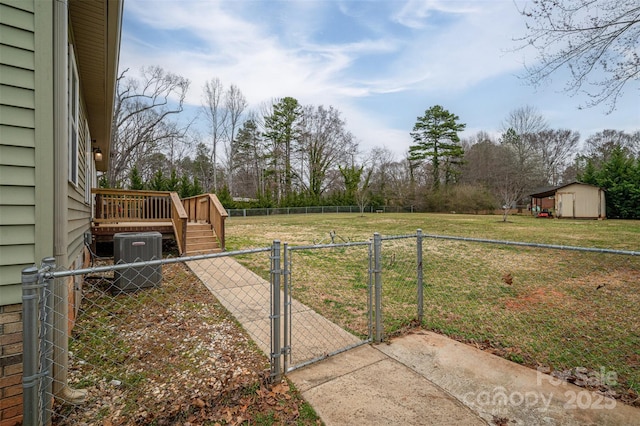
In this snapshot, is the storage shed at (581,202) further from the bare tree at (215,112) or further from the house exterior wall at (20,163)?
the bare tree at (215,112)

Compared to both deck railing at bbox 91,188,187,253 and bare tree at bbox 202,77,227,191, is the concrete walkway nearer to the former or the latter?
deck railing at bbox 91,188,187,253

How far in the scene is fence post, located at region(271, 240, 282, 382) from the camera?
7.72 ft

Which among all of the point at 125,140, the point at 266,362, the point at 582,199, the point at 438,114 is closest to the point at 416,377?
the point at 266,362

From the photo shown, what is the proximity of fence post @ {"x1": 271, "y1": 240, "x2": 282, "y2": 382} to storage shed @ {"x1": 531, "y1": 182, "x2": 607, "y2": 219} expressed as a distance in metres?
27.2

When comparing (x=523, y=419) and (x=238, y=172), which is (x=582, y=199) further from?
(x=238, y=172)

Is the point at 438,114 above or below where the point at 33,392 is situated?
above

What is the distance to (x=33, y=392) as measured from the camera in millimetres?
1500

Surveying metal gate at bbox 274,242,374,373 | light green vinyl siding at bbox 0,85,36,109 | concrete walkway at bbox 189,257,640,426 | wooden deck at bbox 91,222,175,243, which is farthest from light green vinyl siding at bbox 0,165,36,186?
wooden deck at bbox 91,222,175,243

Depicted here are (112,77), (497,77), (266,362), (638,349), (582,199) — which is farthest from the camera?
(582,199)

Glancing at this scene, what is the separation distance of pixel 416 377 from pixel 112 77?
6.09 metres

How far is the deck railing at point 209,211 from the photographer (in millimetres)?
7965

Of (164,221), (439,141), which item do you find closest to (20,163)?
(164,221)

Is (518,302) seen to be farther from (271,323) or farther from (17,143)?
(17,143)

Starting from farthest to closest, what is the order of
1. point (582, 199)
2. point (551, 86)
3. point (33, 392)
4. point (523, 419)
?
point (582, 199), point (551, 86), point (523, 419), point (33, 392)
